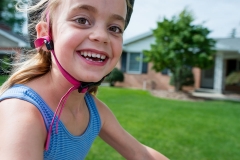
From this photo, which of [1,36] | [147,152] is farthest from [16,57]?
[1,36]

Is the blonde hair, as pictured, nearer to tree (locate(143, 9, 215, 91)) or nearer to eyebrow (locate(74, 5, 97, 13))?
eyebrow (locate(74, 5, 97, 13))

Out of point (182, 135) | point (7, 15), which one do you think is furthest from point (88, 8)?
point (7, 15)

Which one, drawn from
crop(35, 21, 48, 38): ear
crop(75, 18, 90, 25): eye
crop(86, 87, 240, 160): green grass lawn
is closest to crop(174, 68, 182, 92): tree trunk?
crop(86, 87, 240, 160): green grass lawn

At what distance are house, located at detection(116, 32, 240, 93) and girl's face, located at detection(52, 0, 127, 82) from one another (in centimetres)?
1765

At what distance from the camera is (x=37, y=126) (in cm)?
93

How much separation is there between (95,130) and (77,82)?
1.08ft

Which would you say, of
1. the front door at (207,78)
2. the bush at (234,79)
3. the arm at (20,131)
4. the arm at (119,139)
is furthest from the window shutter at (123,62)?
the arm at (20,131)

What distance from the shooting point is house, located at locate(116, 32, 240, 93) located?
63.1 ft

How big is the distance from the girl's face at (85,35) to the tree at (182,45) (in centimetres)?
1411

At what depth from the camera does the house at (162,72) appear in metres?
19.2

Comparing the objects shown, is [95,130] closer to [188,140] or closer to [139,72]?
[188,140]

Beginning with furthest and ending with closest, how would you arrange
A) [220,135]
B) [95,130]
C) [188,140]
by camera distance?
[220,135]
[188,140]
[95,130]

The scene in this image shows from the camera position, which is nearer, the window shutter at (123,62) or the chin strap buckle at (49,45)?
the chin strap buckle at (49,45)

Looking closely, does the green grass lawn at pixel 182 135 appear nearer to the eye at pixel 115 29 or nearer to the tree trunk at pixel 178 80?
the eye at pixel 115 29
